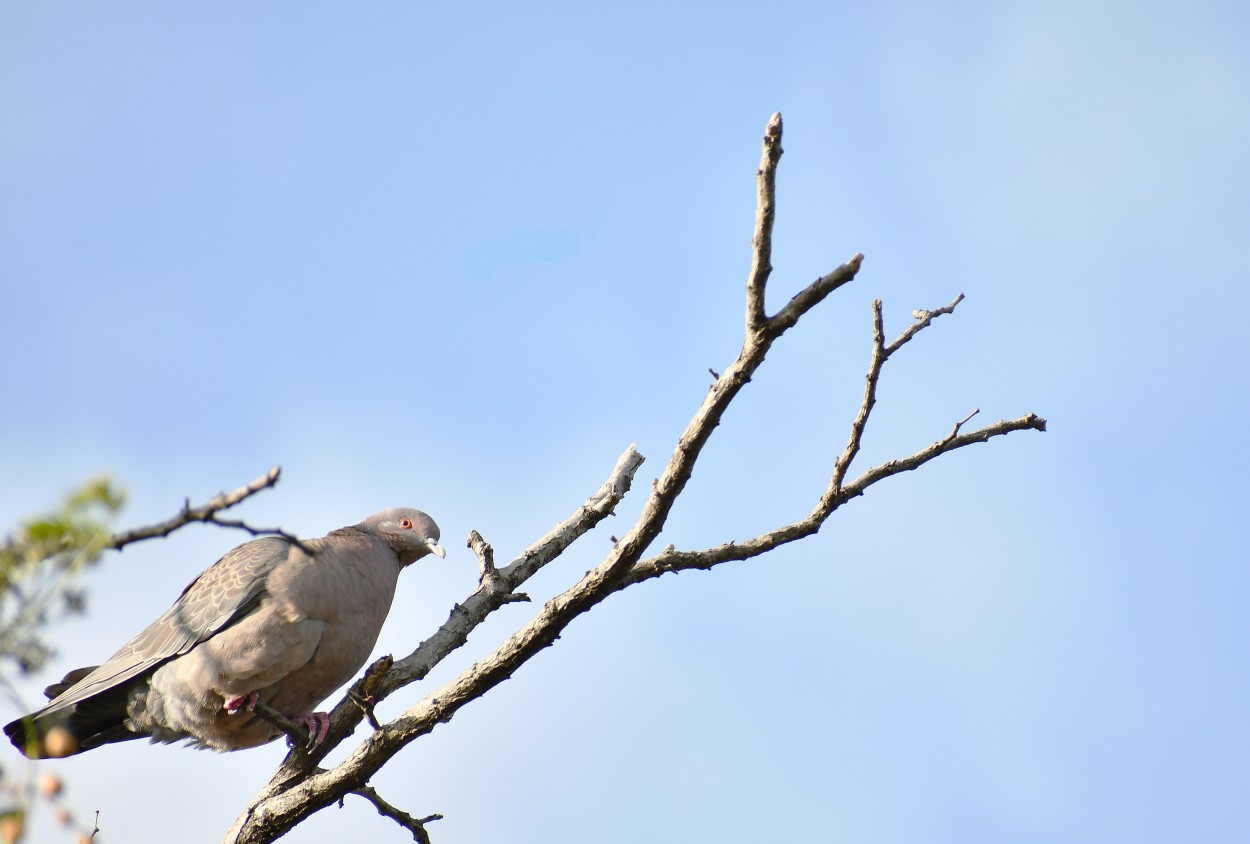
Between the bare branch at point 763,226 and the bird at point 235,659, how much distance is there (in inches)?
118

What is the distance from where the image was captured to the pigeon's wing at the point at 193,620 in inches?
221

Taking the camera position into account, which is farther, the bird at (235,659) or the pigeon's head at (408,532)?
the pigeon's head at (408,532)

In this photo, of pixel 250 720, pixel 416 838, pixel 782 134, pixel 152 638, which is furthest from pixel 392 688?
pixel 782 134

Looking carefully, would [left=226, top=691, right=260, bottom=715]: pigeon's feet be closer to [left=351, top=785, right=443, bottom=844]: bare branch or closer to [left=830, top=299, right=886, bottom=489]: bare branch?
[left=351, top=785, right=443, bottom=844]: bare branch

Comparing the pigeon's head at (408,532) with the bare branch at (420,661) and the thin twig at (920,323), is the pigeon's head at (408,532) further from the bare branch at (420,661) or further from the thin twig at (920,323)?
the thin twig at (920,323)

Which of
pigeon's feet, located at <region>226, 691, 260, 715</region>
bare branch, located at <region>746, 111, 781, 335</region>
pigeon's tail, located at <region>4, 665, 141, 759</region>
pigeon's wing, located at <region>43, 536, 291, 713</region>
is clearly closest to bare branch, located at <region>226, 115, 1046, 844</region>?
bare branch, located at <region>746, 111, 781, 335</region>

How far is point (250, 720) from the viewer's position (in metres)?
5.62

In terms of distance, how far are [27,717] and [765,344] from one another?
409 centimetres

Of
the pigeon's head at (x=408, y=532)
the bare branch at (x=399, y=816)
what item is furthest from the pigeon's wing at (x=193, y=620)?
the bare branch at (x=399, y=816)

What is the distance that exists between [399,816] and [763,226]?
2866 millimetres

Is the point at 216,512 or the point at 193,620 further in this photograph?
the point at 193,620

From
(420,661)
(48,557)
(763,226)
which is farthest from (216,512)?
(420,661)

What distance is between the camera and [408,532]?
6.64 metres

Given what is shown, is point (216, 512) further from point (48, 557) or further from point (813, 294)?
point (813, 294)
